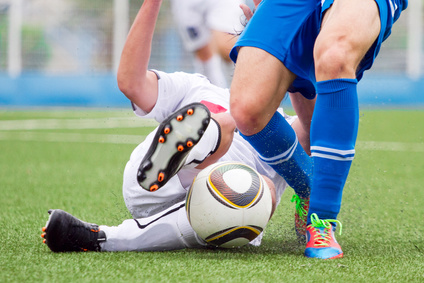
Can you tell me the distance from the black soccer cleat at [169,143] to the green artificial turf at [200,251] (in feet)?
0.97

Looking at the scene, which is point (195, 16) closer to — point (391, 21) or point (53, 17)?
point (391, 21)

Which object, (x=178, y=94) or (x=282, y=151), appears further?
(x=178, y=94)

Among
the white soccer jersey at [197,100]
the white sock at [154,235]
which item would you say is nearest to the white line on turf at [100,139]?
the white soccer jersey at [197,100]

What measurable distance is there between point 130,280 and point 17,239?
0.92 meters

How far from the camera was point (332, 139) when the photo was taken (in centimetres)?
236

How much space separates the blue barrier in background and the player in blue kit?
11.7m

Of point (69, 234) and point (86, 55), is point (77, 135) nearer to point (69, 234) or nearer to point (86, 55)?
point (86, 55)

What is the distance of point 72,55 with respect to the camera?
14984 mm

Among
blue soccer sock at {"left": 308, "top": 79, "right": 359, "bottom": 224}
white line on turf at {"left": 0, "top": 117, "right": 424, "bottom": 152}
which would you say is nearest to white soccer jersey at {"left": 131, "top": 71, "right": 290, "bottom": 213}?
blue soccer sock at {"left": 308, "top": 79, "right": 359, "bottom": 224}

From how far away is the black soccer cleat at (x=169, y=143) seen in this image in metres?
2.22

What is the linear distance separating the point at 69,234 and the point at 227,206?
589 mm

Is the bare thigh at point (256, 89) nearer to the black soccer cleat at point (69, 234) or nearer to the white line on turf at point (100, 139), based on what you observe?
the black soccer cleat at point (69, 234)

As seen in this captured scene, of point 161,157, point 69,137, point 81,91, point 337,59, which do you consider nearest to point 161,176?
point 161,157

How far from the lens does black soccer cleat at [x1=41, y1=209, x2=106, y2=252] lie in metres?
2.29
